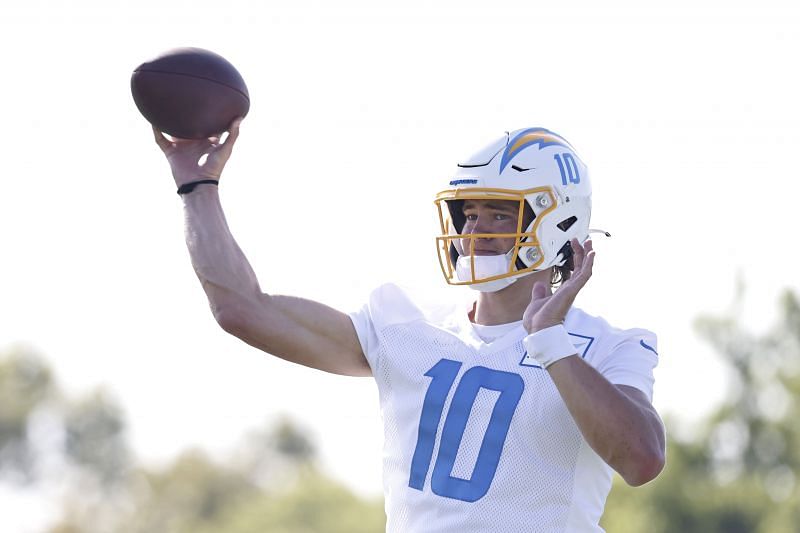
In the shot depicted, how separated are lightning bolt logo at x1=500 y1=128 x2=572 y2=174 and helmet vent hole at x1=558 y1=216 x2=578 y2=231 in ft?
0.86

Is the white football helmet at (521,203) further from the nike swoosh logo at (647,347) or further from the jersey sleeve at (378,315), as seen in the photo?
the nike swoosh logo at (647,347)

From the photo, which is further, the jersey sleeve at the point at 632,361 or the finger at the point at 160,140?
the finger at the point at 160,140

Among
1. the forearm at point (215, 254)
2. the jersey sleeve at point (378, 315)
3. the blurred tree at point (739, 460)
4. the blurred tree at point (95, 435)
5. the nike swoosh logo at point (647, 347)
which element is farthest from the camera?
the blurred tree at point (95, 435)

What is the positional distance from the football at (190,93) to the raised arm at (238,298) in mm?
64

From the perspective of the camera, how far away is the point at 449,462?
5062mm

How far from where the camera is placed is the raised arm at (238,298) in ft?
16.9

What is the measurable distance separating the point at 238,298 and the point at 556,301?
1.05 meters

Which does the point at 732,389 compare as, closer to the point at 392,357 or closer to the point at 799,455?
the point at 799,455

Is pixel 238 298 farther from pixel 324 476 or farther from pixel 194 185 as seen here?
pixel 324 476

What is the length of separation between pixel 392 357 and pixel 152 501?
46866 mm

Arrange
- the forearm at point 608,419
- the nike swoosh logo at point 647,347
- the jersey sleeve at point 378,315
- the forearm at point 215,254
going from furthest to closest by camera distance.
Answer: the jersey sleeve at point 378,315 → the forearm at point 215,254 → the nike swoosh logo at point 647,347 → the forearm at point 608,419

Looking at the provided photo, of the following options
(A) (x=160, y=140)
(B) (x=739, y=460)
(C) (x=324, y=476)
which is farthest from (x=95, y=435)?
(A) (x=160, y=140)

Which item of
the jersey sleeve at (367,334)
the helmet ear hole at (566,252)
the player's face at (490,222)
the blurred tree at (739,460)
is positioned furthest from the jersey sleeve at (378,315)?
the blurred tree at (739,460)

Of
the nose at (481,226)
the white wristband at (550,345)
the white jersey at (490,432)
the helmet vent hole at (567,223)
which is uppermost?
the nose at (481,226)
